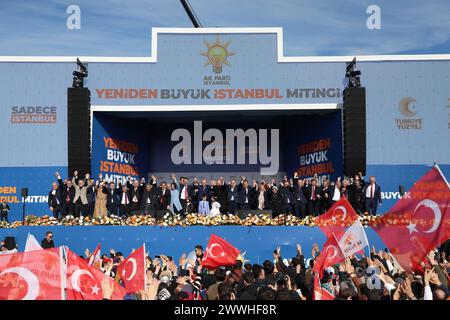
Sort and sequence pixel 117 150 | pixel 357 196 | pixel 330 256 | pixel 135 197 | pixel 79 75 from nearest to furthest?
pixel 330 256 < pixel 357 196 < pixel 135 197 < pixel 79 75 < pixel 117 150

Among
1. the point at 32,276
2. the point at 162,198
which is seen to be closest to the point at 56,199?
the point at 162,198

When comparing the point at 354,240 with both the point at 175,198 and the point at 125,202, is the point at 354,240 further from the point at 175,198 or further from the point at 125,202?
the point at 125,202

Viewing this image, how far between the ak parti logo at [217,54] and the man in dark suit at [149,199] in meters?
7.14

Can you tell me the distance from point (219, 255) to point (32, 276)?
198 inches

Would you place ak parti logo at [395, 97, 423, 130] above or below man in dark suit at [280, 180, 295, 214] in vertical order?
above

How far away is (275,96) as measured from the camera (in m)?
25.7

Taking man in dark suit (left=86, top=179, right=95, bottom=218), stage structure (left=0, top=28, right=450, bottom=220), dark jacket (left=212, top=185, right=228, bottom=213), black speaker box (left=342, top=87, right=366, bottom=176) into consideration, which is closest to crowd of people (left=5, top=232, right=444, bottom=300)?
dark jacket (left=212, top=185, right=228, bottom=213)

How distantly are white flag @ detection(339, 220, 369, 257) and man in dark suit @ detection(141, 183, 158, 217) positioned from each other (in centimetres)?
1137

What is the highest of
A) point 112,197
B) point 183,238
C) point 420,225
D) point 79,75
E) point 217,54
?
point 217,54

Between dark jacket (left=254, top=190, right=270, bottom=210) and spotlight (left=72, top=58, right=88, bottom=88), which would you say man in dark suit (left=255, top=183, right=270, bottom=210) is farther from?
spotlight (left=72, top=58, right=88, bottom=88)

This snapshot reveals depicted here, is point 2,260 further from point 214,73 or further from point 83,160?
point 214,73

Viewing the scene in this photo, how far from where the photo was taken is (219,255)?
11031 millimetres

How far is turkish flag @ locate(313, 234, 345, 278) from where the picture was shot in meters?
9.78

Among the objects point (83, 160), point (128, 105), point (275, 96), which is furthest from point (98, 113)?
point (275, 96)
